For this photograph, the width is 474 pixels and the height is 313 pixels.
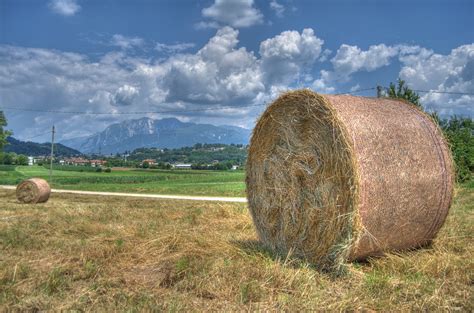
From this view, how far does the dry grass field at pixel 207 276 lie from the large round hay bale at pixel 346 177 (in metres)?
0.41

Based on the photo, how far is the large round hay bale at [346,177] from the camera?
605 centimetres

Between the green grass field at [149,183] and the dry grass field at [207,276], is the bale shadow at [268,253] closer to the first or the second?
the dry grass field at [207,276]

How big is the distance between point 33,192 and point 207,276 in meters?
16.4

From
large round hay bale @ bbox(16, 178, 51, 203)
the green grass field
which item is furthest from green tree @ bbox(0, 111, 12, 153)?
large round hay bale @ bbox(16, 178, 51, 203)

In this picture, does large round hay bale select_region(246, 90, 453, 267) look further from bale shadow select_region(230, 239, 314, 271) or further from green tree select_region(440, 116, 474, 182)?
green tree select_region(440, 116, 474, 182)

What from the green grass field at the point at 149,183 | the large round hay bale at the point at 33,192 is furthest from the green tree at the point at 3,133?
the large round hay bale at the point at 33,192

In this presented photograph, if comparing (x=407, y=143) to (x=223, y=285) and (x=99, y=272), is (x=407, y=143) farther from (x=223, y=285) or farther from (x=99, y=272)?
(x=99, y=272)

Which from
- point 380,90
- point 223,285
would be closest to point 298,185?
point 223,285

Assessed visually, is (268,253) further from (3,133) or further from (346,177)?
(3,133)

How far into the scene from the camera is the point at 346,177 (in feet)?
19.8

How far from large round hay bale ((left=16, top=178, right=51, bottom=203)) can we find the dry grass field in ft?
37.0

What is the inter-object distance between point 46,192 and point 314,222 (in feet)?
55.1

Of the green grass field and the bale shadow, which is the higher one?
the bale shadow

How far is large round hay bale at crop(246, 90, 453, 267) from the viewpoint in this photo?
6.05 metres
